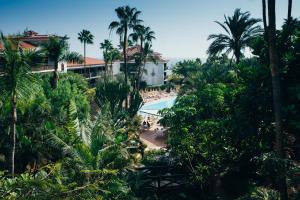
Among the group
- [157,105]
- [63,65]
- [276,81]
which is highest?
[63,65]

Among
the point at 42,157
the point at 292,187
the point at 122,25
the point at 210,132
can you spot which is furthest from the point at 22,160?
the point at 122,25

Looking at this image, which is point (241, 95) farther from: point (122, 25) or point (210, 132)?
point (122, 25)

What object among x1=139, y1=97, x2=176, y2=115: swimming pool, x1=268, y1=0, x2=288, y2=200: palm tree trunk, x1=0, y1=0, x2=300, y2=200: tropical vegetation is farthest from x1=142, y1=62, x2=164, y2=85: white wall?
x1=268, y1=0, x2=288, y2=200: palm tree trunk

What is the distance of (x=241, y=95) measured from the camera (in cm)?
1319

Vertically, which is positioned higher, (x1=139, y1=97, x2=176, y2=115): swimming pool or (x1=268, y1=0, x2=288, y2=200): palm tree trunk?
(x1=268, y1=0, x2=288, y2=200): palm tree trunk

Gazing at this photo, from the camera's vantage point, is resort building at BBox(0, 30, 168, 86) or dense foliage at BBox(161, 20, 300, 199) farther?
resort building at BBox(0, 30, 168, 86)

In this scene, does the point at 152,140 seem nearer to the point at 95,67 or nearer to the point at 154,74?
the point at 95,67

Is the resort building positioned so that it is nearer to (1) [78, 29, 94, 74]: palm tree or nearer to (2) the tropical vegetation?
(1) [78, 29, 94, 74]: palm tree

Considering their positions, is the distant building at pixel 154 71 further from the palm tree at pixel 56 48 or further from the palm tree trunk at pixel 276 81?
the palm tree trunk at pixel 276 81

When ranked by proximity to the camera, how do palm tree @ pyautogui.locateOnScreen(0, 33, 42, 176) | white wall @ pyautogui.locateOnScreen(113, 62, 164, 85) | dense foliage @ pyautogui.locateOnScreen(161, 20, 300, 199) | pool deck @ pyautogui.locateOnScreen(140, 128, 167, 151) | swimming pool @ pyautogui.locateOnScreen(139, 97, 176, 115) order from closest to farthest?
1. dense foliage @ pyautogui.locateOnScreen(161, 20, 300, 199)
2. palm tree @ pyautogui.locateOnScreen(0, 33, 42, 176)
3. pool deck @ pyautogui.locateOnScreen(140, 128, 167, 151)
4. swimming pool @ pyautogui.locateOnScreen(139, 97, 176, 115)
5. white wall @ pyautogui.locateOnScreen(113, 62, 164, 85)

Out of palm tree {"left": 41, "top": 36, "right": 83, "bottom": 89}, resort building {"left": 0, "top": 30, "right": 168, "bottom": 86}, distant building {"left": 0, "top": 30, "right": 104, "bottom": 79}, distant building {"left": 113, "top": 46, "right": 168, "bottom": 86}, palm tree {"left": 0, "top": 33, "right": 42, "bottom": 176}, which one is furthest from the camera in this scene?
distant building {"left": 113, "top": 46, "right": 168, "bottom": 86}

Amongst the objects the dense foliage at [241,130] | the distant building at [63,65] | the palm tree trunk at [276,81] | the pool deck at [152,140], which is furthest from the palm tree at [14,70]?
the distant building at [63,65]

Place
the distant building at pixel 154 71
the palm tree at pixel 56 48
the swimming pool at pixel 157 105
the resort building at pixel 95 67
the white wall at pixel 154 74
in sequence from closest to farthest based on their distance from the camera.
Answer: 1. the palm tree at pixel 56 48
2. the resort building at pixel 95 67
3. the swimming pool at pixel 157 105
4. the distant building at pixel 154 71
5. the white wall at pixel 154 74

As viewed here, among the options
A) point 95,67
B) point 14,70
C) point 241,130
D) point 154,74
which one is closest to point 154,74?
point 154,74
